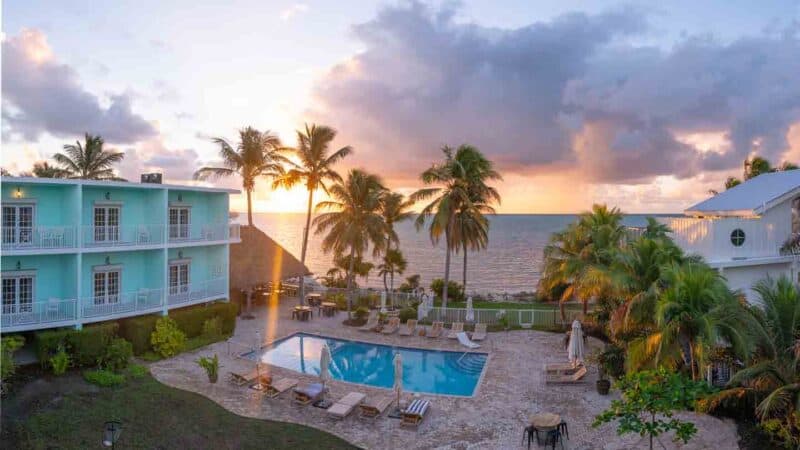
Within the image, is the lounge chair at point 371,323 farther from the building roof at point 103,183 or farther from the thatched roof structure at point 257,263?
the building roof at point 103,183

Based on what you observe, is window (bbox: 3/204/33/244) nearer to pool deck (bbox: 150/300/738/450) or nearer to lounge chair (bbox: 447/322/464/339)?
pool deck (bbox: 150/300/738/450)

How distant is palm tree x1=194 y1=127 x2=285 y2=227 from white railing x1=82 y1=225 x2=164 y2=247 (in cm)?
1111

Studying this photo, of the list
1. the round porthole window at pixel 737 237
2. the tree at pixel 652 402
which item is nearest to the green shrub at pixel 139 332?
the tree at pixel 652 402

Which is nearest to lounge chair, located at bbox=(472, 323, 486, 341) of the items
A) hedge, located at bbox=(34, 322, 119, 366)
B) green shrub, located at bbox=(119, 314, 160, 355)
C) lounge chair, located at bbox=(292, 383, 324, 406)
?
lounge chair, located at bbox=(292, 383, 324, 406)

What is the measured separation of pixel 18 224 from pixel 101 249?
271 cm

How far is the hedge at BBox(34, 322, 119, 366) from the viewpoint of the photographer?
1638 centimetres

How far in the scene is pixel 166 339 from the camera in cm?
1909

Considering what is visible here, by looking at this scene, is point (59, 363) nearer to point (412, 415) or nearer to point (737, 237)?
point (412, 415)

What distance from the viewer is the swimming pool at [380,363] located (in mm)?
17594

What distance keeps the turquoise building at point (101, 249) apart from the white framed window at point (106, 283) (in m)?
0.04

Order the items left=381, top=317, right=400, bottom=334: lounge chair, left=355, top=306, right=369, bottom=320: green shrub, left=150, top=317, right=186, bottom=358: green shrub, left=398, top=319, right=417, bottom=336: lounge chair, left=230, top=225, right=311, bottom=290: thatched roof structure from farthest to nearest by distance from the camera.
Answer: left=230, top=225, right=311, bottom=290: thatched roof structure
left=355, top=306, right=369, bottom=320: green shrub
left=381, top=317, right=400, bottom=334: lounge chair
left=398, top=319, right=417, bottom=336: lounge chair
left=150, top=317, right=186, bottom=358: green shrub

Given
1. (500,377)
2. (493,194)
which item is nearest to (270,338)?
(500,377)

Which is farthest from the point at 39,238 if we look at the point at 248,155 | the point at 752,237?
the point at 752,237

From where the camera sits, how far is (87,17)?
15758 mm
